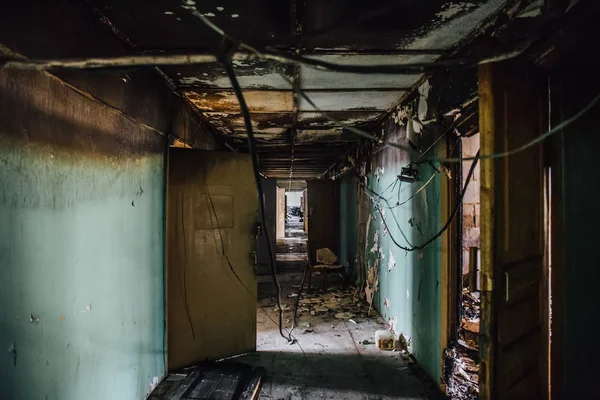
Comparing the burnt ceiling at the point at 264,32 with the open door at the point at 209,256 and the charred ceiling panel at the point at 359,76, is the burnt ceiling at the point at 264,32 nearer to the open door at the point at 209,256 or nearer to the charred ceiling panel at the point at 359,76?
the charred ceiling panel at the point at 359,76

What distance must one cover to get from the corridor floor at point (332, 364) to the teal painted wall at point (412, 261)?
0.26 m

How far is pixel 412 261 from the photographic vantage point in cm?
371

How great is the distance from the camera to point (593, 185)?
1.88 metres

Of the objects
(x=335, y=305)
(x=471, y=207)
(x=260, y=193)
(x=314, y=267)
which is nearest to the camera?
(x=260, y=193)

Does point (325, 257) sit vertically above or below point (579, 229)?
below

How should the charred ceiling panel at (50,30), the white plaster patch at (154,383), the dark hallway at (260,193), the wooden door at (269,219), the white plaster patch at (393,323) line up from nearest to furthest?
1. the charred ceiling panel at (50,30)
2. the dark hallway at (260,193)
3. the white plaster patch at (154,383)
4. the white plaster patch at (393,323)
5. the wooden door at (269,219)

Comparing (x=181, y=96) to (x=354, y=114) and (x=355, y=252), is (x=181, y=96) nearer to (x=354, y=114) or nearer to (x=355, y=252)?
(x=354, y=114)

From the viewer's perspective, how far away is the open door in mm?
3408

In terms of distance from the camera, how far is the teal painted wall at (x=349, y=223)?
704cm

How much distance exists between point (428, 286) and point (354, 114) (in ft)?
6.88

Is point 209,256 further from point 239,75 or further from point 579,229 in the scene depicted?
point 579,229

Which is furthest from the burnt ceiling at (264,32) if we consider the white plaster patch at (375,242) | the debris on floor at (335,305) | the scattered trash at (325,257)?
the scattered trash at (325,257)

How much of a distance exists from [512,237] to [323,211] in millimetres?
5789

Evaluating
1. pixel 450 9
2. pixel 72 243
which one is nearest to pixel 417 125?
pixel 450 9
